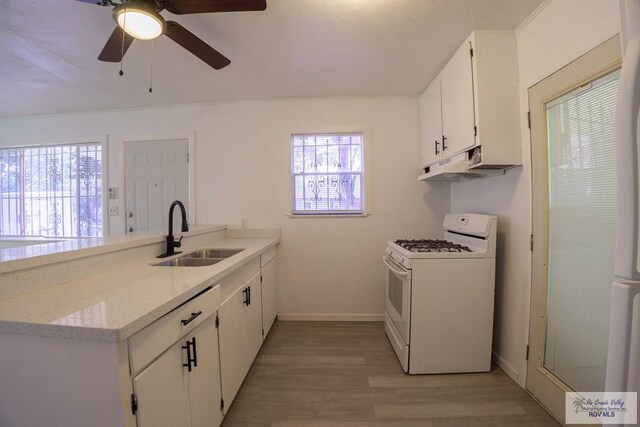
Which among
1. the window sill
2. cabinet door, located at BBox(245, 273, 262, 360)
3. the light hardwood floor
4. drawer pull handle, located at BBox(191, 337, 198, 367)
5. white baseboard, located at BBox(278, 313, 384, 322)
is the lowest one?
the light hardwood floor

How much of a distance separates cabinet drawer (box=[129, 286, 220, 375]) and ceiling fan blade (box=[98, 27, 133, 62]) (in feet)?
4.79

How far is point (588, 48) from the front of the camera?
1210mm

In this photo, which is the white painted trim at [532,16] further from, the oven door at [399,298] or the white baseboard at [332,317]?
the white baseboard at [332,317]

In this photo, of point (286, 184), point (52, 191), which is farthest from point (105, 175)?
point (286, 184)

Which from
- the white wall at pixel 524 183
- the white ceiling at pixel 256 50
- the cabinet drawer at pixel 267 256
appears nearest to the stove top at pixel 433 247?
the white wall at pixel 524 183

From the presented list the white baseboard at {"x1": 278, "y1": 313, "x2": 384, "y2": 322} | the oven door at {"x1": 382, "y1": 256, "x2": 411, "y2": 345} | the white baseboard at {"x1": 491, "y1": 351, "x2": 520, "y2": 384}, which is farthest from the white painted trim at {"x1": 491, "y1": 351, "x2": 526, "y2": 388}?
the white baseboard at {"x1": 278, "y1": 313, "x2": 384, "y2": 322}

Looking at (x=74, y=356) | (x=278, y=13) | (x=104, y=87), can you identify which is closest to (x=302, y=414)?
(x=74, y=356)

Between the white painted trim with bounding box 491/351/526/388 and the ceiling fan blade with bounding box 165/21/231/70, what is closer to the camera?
the ceiling fan blade with bounding box 165/21/231/70

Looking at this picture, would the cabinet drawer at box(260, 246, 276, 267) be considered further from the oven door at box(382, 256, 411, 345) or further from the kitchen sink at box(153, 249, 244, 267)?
the oven door at box(382, 256, 411, 345)

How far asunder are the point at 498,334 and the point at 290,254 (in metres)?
1.98

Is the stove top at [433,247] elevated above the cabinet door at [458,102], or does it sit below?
below

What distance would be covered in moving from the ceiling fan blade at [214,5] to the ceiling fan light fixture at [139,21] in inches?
3.5

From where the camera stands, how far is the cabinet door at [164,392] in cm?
77

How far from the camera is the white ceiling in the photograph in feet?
4.87
